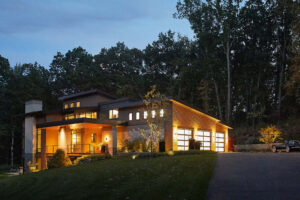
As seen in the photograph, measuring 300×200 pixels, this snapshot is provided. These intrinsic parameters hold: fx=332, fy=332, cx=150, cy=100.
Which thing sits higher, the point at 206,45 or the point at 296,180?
the point at 206,45

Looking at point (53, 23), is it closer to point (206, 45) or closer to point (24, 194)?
point (206, 45)

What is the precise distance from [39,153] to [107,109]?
7405 millimetres

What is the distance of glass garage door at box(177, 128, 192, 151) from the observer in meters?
26.6

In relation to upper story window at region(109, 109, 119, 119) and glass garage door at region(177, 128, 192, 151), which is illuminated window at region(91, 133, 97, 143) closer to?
upper story window at region(109, 109, 119, 119)

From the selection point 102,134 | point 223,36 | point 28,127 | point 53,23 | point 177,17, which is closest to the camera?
point 102,134

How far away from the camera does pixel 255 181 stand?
11.0 meters

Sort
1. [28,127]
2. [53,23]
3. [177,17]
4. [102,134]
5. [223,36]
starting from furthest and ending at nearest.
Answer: [53,23] → [177,17] → [223,36] → [28,127] → [102,134]

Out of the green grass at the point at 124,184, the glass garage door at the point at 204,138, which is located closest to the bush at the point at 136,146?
the glass garage door at the point at 204,138

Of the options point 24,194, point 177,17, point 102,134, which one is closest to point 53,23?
point 177,17

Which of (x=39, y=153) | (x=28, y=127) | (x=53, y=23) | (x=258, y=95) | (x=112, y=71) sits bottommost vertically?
(x=39, y=153)

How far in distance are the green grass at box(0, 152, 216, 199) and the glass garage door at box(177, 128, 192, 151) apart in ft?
38.4

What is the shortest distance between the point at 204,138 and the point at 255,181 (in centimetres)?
1805

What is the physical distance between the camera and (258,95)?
136 ft

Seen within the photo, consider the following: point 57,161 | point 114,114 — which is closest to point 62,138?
point 114,114
